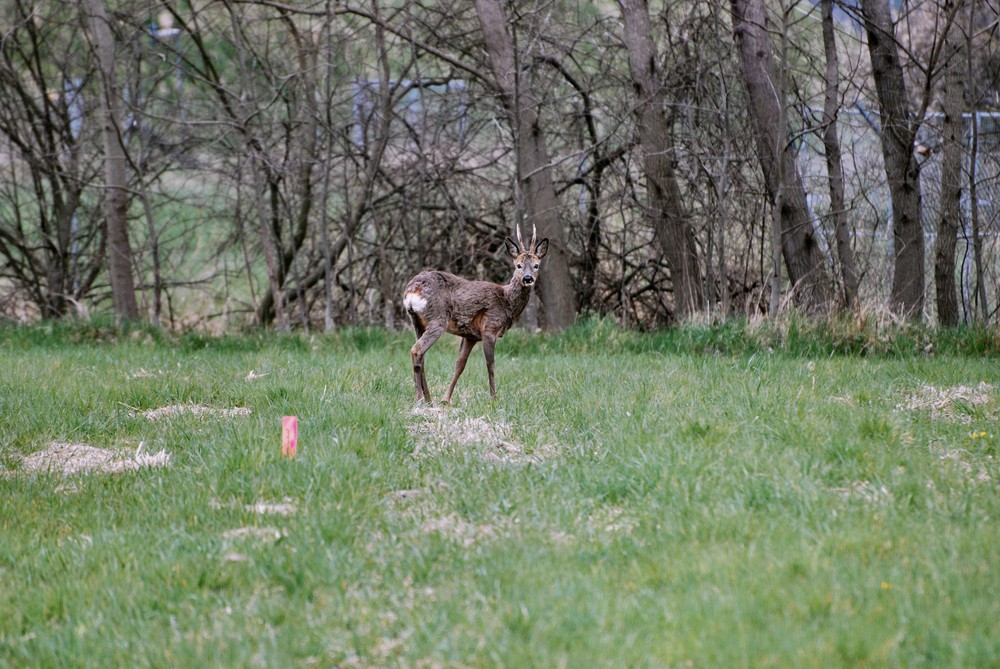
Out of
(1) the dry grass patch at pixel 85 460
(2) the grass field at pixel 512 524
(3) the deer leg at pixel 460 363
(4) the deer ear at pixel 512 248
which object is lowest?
(2) the grass field at pixel 512 524

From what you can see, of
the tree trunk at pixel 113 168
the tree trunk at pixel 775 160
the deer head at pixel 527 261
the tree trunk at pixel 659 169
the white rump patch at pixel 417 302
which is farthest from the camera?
the tree trunk at pixel 113 168

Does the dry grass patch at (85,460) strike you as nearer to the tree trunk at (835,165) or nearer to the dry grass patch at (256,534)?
the dry grass patch at (256,534)

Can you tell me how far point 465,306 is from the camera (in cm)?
798

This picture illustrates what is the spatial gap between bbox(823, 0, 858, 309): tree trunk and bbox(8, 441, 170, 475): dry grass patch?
26.8 feet

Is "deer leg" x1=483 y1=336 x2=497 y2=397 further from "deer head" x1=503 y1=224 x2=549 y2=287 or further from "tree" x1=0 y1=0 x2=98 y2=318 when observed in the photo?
"tree" x1=0 y1=0 x2=98 y2=318

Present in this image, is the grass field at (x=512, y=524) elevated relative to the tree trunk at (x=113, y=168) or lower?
lower

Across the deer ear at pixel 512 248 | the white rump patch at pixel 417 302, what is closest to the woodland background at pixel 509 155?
the deer ear at pixel 512 248

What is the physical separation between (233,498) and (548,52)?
9705mm

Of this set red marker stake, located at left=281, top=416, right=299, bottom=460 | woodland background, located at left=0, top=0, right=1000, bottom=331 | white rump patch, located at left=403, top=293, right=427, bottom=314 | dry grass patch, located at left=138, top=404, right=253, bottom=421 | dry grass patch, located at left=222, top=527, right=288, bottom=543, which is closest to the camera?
dry grass patch, located at left=222, top=527, right=288, bottom=543

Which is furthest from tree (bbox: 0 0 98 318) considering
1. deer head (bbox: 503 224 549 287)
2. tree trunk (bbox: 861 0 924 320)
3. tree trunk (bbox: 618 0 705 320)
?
tree trunk (bbox: 861 0 924 320)

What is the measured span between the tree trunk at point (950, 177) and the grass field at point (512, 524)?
4333mm

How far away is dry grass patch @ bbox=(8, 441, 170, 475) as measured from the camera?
20.6 feet

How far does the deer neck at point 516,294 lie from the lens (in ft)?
26.5

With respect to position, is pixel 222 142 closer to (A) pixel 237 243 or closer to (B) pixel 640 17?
(A) pixel 237 243
